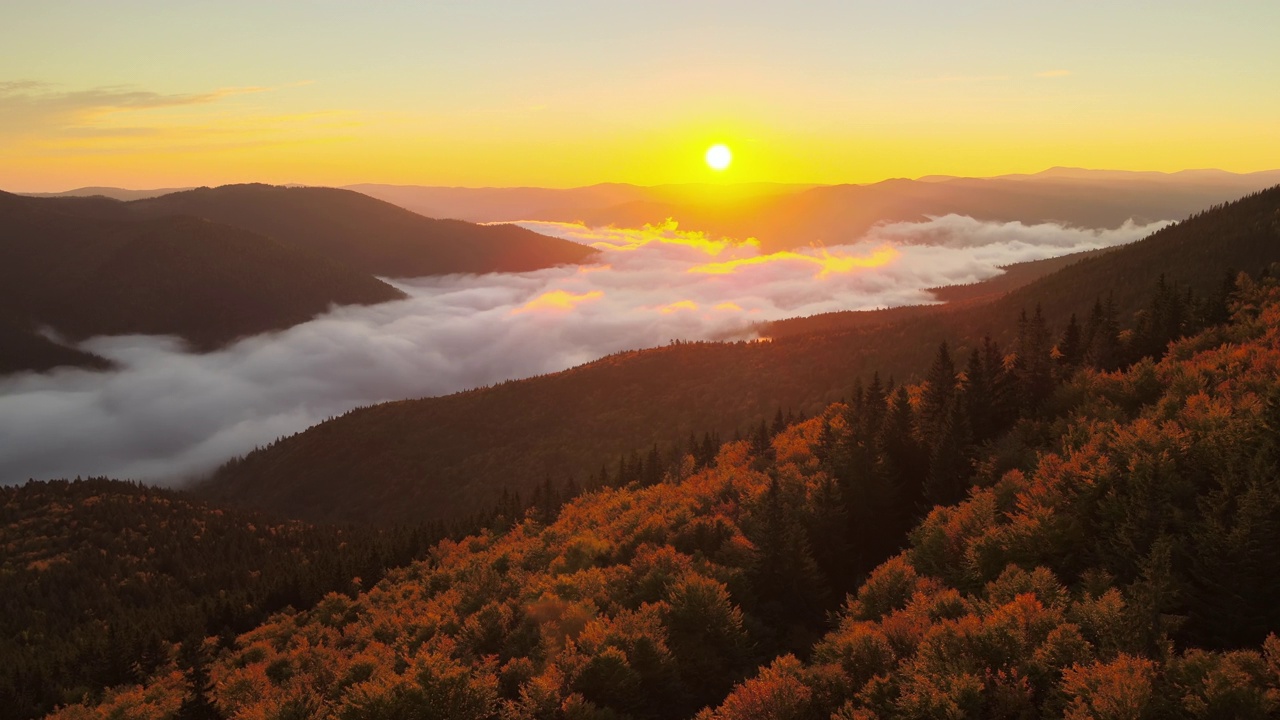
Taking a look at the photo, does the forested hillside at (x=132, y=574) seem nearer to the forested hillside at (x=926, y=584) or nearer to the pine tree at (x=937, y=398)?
the forested hillside at (x=926, y=584)

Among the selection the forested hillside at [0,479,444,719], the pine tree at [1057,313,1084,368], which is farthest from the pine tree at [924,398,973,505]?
the forested hillside at [0,479,444,719]

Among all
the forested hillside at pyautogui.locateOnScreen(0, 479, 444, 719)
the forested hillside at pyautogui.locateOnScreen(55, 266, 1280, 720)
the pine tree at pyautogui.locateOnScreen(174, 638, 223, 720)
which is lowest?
the forested hillside at pyautogui.locateOnScreen(0, 479, 444, 719)

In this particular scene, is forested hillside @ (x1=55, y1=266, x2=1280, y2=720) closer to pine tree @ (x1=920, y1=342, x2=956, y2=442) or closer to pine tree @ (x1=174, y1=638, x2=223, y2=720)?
pine tree @ (x1=174, y1=638, x2=223, y2=720)

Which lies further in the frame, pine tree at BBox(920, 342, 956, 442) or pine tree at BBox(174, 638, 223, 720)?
pine tree at BBox(920, 342, 956, 442)

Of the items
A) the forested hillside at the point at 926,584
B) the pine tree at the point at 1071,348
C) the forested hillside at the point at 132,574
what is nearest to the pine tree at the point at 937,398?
the forested hillside at the point at 926,584

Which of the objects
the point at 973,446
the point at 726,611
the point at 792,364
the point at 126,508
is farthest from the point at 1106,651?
the point at 126,508

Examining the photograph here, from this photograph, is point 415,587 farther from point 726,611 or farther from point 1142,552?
point 1142,552

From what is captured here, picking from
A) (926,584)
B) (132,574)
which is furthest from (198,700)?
(132,574)

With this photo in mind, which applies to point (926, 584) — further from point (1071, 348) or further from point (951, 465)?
point (1071, 348)

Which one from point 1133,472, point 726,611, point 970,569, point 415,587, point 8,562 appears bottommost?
point 8,562
